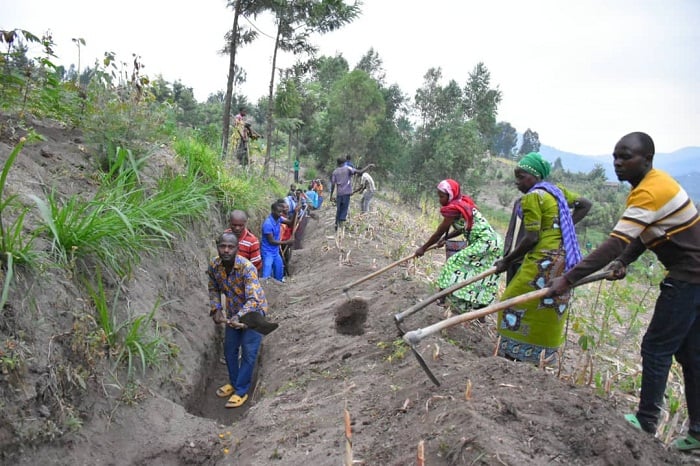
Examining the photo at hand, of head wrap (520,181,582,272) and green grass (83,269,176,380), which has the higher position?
head wrap (520,181,582,272)

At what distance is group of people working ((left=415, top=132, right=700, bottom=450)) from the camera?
242 centimetres

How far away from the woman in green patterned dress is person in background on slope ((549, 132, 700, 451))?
0.66 m

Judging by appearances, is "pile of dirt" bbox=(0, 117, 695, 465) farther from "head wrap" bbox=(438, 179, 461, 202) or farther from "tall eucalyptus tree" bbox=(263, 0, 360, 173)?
"tall eucalyptus tree" bbox=(263, 0, 360, 173)

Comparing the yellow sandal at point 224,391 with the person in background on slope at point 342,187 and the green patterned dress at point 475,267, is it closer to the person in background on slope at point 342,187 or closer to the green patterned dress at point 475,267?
the green patterned dress at point 475,267

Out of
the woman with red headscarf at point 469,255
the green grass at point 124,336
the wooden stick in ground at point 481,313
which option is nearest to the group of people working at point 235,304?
the green grass at point 124,336

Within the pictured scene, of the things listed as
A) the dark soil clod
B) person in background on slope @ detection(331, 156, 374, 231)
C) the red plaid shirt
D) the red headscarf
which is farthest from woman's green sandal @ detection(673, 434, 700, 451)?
person in background on slope @ detection(331, 156, 374, 231)

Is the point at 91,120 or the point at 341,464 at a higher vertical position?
the point at 91,120

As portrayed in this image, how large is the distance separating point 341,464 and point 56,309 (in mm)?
2197

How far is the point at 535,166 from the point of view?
345 centimetres

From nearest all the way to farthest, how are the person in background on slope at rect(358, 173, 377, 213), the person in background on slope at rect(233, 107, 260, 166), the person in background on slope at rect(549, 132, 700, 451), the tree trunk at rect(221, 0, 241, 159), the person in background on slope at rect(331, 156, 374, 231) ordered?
the person in background on slope at rect(549, 132, 700, 451), the person in background on slope at rect(331, 156, 374, 231), the person in background on slope at rect(233, 107, 260, 166), the tree trunk at rect(221, 0, 241, 159), the person in background on slope at rect(358, 173, 377, 213)

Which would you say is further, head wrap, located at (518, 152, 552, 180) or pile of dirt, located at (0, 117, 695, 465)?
head wrap, located at (518, 152, 552, 180)

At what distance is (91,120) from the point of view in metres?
4.95

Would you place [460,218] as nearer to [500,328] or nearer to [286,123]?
[500,328]

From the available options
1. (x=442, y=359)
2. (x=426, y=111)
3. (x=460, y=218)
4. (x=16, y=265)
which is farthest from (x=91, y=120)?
(x=426, y=111)
